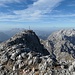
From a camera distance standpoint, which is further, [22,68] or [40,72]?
[22,68]

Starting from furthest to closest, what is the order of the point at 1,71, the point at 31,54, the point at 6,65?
the point at 31,54 < the point at 6,65 < the point at 1,71

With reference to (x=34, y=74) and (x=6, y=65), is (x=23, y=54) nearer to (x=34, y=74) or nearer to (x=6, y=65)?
(x=6, y=65)

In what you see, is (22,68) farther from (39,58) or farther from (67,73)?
(67,73)

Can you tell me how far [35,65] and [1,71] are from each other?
13927 mm

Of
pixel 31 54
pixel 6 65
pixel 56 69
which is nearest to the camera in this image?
pixel 56 69

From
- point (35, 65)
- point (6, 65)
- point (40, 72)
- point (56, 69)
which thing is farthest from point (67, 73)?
point (6, 65)

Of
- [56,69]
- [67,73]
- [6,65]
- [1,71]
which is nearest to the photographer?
[67,73]

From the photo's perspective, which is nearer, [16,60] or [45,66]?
[45,66]

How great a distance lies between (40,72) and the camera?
206 ft

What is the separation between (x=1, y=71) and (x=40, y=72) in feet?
53.0

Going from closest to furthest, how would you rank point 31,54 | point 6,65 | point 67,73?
1. point 67,73
2. point 6,65
3. point 31,54

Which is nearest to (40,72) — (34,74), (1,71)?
(34,74)

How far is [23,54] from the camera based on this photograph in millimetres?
78750

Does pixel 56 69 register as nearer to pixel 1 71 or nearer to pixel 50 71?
pixel 50 71
